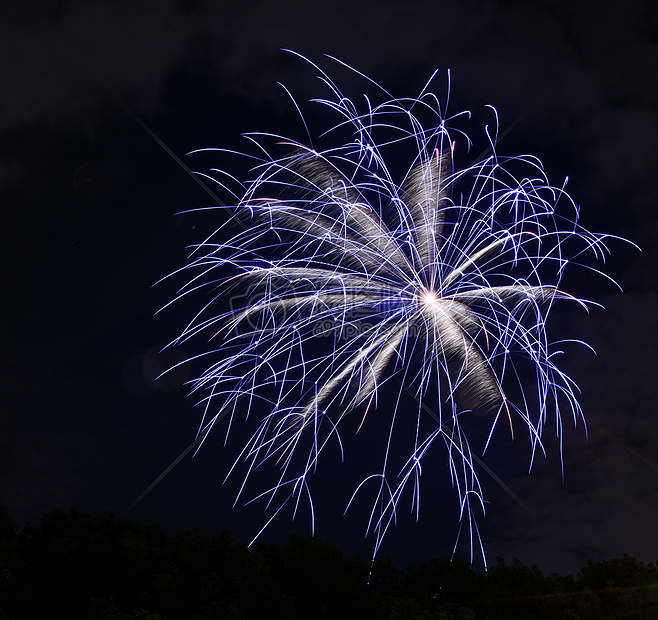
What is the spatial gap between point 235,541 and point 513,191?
1669cm

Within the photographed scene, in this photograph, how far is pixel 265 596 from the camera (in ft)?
72.8

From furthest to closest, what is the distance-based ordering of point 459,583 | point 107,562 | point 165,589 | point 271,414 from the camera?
point 459,583 → point 107,562 → point 165,589 → point 271,414

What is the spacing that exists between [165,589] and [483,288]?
48.3 ft

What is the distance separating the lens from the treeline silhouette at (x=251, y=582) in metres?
21.1

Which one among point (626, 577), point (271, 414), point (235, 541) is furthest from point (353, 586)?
point (626, 577)

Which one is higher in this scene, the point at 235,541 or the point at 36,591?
the point at 235,541

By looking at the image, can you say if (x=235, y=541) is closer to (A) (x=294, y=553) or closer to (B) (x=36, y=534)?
(A) (x=294, y=553)

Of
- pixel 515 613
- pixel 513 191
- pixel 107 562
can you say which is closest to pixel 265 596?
pixel 107 562

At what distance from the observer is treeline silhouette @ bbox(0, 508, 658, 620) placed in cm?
2114

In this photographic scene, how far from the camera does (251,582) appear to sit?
22609 mm

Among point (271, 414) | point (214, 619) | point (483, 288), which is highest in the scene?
point (483, 288)

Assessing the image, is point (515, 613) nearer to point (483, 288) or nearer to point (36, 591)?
point (483, 288)

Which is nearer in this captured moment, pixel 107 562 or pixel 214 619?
pixel 214 619

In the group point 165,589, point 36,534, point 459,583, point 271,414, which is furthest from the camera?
point 459,583
